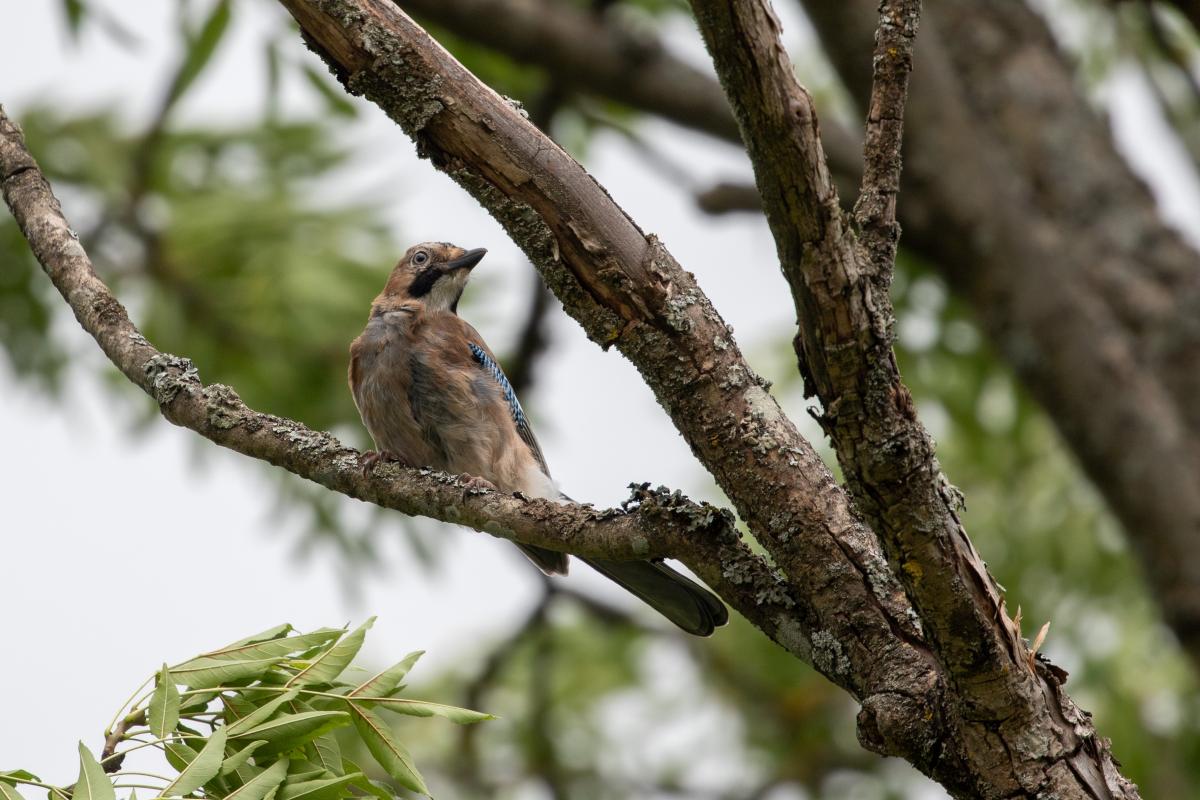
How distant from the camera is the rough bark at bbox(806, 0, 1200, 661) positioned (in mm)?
7137

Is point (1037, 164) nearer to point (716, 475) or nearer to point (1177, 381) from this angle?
point (1177, 381)

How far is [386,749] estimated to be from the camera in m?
2.93

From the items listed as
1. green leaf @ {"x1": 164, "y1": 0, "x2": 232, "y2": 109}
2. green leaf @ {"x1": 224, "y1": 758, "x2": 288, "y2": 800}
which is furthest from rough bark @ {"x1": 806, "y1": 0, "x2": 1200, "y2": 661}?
green leaf @ {"x1": 224, "y1": 758, "x2": 288, "y2": 800}

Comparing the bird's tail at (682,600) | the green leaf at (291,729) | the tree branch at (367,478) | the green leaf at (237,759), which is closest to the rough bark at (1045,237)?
the bird's tail at (682,600)

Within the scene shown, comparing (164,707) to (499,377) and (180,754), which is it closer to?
(180,754)

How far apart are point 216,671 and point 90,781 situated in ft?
1.27

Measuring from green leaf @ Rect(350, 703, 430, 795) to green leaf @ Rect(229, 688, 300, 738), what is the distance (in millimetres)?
196

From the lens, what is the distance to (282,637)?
9.98 feet

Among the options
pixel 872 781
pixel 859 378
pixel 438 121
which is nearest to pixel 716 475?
pixel 859 378

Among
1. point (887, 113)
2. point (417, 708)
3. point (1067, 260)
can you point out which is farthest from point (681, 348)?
point (1067, 260)

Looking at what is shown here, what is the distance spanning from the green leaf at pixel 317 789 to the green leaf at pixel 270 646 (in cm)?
36

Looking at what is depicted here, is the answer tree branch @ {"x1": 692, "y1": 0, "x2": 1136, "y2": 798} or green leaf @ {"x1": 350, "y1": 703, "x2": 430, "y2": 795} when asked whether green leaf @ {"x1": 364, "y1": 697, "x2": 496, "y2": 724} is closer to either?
green leaf @ {"x1": 350, "y1": 703, "x2": 430, "y2": 795}

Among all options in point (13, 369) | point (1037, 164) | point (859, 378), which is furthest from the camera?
point (13, 369)

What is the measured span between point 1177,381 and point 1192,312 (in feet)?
1.31
